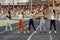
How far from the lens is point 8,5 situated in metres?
88.8

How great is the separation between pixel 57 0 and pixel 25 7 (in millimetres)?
10527

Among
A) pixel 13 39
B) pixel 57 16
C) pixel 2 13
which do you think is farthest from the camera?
pixel 2 13

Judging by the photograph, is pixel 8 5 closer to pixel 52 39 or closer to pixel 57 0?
pixel 57 0

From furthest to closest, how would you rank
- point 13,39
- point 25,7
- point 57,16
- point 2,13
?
point 25,7
point 2,13
point 57,16
point 13,39

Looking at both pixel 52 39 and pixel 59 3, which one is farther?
pixel 59 3

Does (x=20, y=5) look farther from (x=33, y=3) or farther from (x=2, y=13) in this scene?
(x=2, y=13)

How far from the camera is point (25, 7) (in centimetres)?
8606

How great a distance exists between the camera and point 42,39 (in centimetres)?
2003

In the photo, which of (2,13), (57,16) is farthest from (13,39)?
(2,13)

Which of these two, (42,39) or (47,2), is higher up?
(42,39)

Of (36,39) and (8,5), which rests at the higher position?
(36,39)

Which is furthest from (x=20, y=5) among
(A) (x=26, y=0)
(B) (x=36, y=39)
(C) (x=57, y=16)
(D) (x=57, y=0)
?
(B) (x=36, y=39)

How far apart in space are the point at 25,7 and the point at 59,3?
31.9 feet

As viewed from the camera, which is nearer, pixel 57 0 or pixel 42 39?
pixel 42 39
